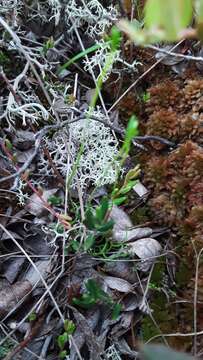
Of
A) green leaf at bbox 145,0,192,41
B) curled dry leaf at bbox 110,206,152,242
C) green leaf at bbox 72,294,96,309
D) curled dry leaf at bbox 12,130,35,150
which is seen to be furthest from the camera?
curled dry leaf at bbox 12,130,35,150

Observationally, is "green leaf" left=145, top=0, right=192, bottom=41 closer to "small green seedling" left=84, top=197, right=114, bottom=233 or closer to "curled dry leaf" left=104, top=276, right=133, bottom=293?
Result: "small green seedling" left=84, top=197, right=114, bottom=233

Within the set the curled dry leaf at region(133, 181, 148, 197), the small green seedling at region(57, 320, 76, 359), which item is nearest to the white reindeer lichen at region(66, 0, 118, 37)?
the curled dry leaf at region(133, 181, 148, 197)

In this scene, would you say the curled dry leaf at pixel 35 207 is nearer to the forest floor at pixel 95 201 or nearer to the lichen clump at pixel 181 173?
the forest floor at pixel 95 201

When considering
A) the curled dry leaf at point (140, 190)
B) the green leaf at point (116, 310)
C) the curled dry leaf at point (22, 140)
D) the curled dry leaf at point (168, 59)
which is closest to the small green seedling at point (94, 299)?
the green leaf at point (116, 310)

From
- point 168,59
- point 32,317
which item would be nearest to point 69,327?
point 32,317

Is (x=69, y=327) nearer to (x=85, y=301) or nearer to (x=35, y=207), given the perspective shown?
(x=85, y=301)

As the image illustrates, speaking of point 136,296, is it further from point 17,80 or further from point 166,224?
point 17,80

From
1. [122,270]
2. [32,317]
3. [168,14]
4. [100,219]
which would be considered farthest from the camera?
[122,270]

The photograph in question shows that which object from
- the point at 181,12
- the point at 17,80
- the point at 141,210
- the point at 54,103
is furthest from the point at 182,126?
the point at 181,12
